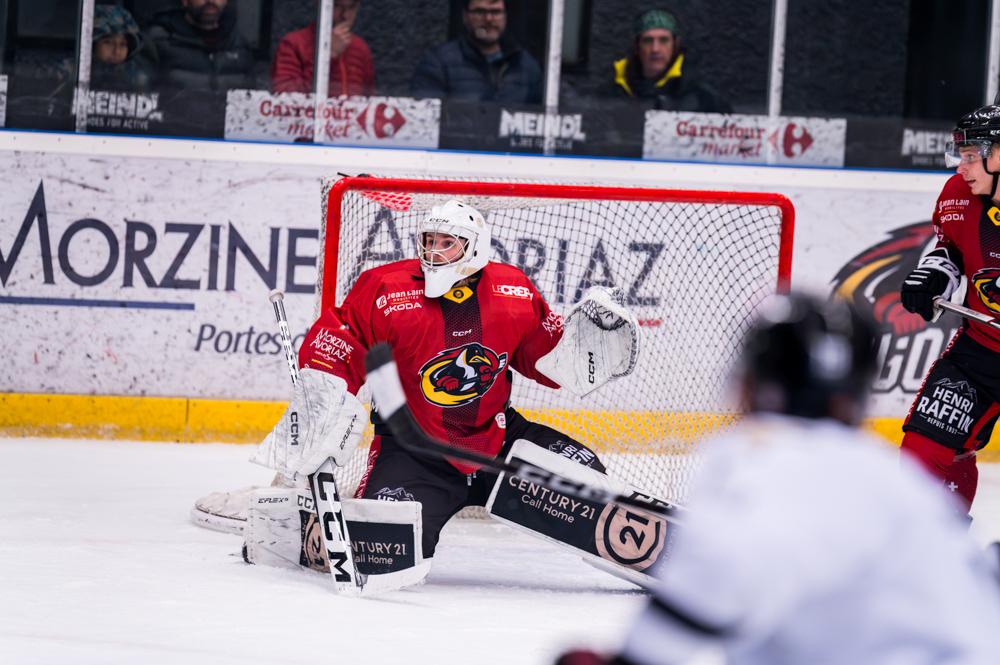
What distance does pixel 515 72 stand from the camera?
18.4 feet

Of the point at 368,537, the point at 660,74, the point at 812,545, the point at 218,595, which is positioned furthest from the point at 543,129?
the point at 812,545

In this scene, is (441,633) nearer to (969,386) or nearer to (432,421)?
(432,421)

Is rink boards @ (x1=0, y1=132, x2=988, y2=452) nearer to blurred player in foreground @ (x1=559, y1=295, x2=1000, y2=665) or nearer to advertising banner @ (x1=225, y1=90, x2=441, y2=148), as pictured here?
advertising banner @ (x1=225, y1=90, x2=441, y2=148)

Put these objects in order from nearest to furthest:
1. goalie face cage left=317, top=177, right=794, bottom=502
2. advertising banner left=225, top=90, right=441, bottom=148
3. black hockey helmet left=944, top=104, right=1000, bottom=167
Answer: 1. black hockey helmet left=944, top=104, right=1000, bottom=167
2. goalie face cage left=317, top=177, right=794, bottom=502
3. advertising banner left=225, top=90, right=441, bottom=148

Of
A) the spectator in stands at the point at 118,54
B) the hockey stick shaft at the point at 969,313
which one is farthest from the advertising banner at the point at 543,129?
the hockey stick shaft at the point at 969,313

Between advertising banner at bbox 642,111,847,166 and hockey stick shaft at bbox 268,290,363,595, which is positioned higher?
advertising banner at bbox 642,111,847,166

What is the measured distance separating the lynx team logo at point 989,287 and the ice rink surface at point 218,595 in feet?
2.41

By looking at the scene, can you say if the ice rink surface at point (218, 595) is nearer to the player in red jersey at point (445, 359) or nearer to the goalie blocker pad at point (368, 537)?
the goalie blocker pad at point (368, 537)

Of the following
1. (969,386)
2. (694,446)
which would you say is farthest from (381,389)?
(694,446)

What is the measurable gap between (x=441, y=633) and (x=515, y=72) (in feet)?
10.0

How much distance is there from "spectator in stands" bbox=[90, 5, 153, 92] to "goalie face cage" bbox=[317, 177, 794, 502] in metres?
1.30

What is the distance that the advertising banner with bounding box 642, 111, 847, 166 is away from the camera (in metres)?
5.64

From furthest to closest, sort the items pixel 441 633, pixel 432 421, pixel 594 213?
pixel 594 213 < pixel 432 421 < pixel 441 633

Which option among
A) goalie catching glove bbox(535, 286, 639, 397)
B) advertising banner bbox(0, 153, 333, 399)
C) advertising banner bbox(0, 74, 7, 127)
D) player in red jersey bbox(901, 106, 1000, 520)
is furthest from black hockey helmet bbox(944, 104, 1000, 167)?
advertising banner bbox(0, 74, 7, 127)
